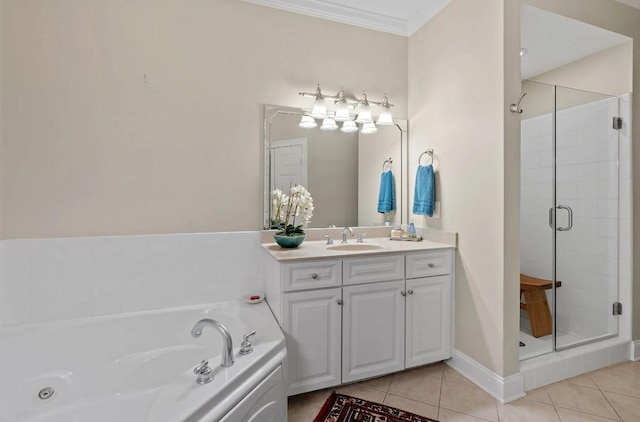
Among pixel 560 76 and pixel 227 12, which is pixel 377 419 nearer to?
pixel 227 12

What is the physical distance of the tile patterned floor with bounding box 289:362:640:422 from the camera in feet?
5.95

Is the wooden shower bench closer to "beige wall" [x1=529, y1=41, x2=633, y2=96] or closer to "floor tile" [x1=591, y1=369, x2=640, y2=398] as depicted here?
"floor tile" [x1=591, y1=369, x2=640, y2=398]

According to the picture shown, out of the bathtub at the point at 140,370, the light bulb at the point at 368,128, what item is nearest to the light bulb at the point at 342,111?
the light bulb at the point at 368,128

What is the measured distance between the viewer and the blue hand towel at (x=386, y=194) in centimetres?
277

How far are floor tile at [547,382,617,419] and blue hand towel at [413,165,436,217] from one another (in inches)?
53.3

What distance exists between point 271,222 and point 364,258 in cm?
77

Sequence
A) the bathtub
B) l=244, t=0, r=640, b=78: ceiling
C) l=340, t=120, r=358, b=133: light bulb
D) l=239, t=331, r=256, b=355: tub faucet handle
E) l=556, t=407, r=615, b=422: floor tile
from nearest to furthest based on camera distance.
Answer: the bathtub, l=239, t=331, r=256, b=355: tub faucet handle, l=556, t=407, r=615, b=422: floor tile, l=244, t=0, r=640, b=78: ceiling, l=340, t=120, r=358, b=133: light bulb

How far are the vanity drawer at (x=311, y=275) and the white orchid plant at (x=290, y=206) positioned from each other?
46cm

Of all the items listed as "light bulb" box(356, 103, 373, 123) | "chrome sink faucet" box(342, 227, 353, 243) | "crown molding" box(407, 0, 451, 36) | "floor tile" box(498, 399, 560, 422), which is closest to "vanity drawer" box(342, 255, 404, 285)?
"chrome sink faucet" box(342, 227, 353, 243)

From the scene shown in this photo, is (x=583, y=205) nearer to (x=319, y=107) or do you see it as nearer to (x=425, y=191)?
(x=425, y=191)

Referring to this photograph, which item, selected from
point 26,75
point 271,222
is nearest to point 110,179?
point 26,75

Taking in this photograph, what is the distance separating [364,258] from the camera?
2031 mm

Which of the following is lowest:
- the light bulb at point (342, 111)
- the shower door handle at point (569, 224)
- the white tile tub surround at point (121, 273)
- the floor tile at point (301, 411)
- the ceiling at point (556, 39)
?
the floor tile at point (301, 411)

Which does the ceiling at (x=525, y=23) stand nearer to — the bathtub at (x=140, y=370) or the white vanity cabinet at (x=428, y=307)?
the white vanity cabinet at (x=428, y=307)
